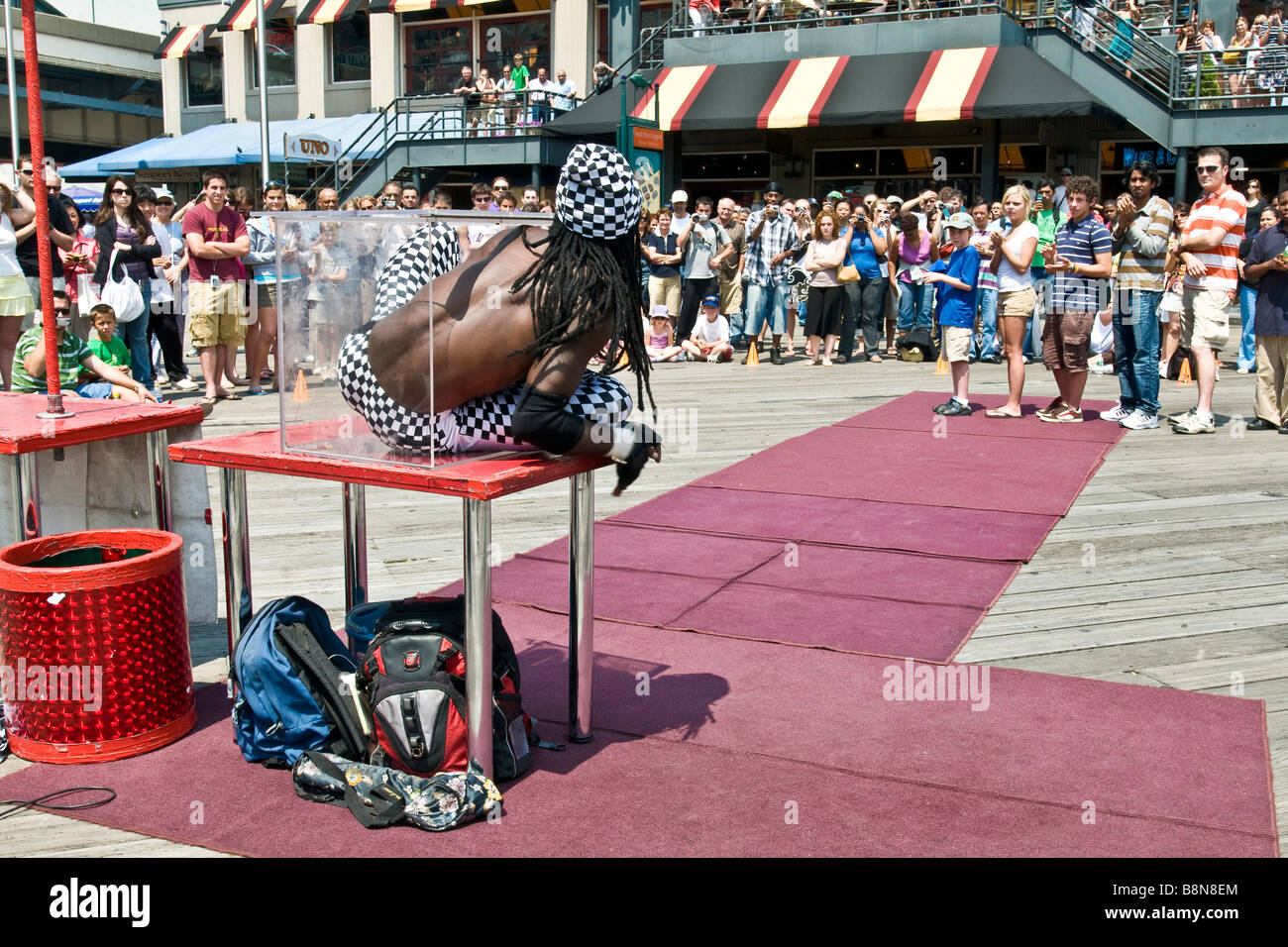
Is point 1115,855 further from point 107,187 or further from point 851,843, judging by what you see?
point 107,187

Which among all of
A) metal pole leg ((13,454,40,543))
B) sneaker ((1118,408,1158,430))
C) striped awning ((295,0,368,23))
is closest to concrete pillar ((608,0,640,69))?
striped awning ((295,0,368,23))

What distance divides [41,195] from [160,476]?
3.47 ft

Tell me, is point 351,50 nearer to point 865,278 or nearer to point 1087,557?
point 865,278

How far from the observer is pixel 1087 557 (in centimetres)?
617

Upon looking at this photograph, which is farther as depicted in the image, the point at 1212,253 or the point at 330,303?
the point at 1212,253

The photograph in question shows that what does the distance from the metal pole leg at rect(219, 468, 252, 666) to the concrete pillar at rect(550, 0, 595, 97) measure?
80.6 feet

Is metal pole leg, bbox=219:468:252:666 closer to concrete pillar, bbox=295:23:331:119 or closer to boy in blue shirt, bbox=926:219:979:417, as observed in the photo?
boy in blue shirt, bbox=926:219:979:417

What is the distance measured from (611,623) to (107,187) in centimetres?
806

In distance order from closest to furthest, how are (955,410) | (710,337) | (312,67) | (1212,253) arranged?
1. (1212,253)
2. (955,410)
3. (710,337)
4. (312,67)

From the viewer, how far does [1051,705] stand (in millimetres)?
4297

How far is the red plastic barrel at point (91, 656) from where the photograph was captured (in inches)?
144

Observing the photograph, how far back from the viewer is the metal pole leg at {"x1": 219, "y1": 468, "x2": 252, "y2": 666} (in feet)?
13.1

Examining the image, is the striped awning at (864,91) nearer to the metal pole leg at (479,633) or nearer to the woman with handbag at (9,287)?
the woman with handbag at (9,287)

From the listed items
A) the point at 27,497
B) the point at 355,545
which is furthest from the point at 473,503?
the point at 27,497
